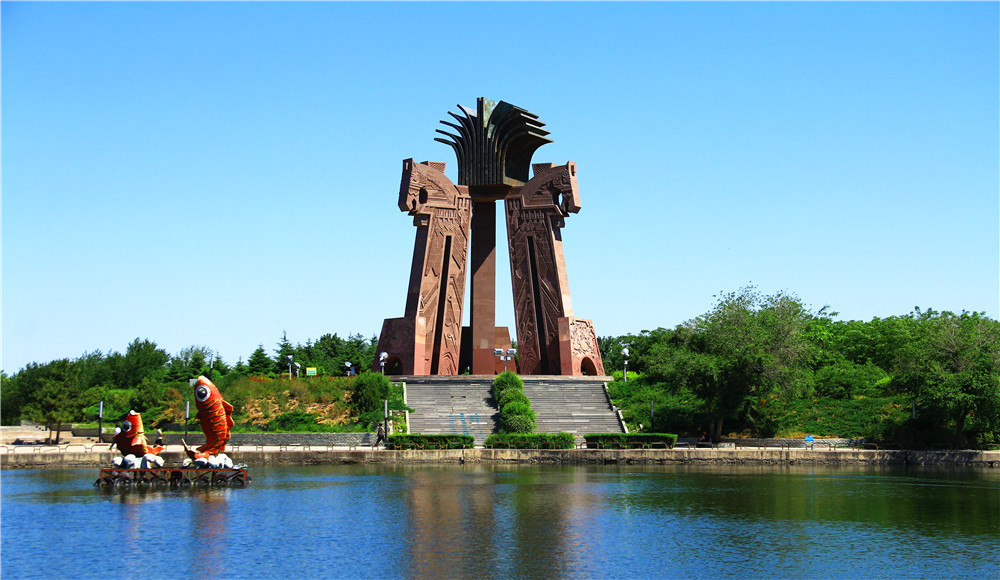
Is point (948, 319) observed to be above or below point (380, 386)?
above

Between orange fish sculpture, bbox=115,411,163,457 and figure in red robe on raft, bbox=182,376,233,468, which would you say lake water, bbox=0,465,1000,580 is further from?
orange fish sculpture, bbox=115,411,163,457

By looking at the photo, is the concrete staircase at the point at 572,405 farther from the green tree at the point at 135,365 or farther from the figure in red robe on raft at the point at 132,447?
the green tree at the point at 135,365

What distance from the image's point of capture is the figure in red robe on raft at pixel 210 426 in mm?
22594

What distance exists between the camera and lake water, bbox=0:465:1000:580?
14.1m

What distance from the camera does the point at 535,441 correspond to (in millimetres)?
29641

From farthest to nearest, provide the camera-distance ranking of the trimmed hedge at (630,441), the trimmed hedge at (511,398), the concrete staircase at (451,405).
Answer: the trimmed hedge at (511,398), the concrete staircase at (451,405), the trimmed hedge at (630,441)

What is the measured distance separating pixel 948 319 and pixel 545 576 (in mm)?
23710

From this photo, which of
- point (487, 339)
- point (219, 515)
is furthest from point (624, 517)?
point (487, 339)

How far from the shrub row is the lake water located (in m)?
6.27

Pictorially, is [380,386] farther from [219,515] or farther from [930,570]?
[930,570]

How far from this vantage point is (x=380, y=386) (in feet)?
112

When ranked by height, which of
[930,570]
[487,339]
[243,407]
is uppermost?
[487,339]

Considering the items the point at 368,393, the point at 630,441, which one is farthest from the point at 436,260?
the point at 630,441

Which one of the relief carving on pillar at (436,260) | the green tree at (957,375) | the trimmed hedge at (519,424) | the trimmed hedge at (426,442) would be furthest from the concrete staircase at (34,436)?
the green tree at (957,375)
